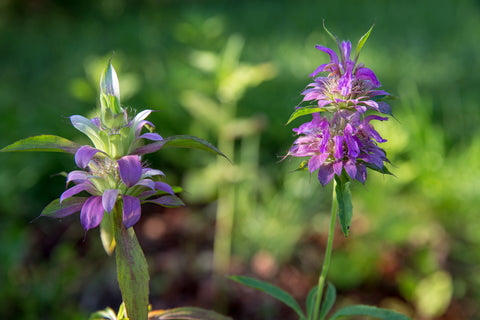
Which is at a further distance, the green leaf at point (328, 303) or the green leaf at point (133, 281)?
the green leaf at point (328, 303)

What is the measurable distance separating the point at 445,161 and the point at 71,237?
66.9 inches

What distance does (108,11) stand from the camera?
6.66m

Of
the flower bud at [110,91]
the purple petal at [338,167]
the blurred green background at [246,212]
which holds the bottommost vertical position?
the blurred green background at [246,212]

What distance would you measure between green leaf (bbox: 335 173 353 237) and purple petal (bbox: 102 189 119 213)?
0.26m

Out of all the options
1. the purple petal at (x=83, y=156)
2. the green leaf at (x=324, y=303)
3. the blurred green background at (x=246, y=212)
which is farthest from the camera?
the blurred green background at (x=246, y=212)

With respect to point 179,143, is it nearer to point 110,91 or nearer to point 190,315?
point 110,91

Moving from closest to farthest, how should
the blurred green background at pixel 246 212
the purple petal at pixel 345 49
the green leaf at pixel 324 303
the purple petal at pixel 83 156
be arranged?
1. the purple petal at pixel 83 156
2. the purple petal at pixel 345 49
3. the green leaf at pixel 324 303
4. the blurred green background at pixel 246 212

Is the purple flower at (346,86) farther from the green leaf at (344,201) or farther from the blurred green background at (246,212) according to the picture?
the blurred green background at (246,212)

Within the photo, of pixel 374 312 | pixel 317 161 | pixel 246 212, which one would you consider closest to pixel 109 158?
pixel 317 161

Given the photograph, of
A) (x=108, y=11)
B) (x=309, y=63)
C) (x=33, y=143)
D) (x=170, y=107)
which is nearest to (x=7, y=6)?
(x=108, y=11)

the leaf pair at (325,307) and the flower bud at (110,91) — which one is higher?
the flower bud at (110,91)

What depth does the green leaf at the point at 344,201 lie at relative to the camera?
0.63 metres

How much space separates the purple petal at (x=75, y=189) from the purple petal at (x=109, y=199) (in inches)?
1.4

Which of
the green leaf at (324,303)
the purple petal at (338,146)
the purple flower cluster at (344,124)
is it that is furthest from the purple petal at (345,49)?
the green leaf at (324,303)
